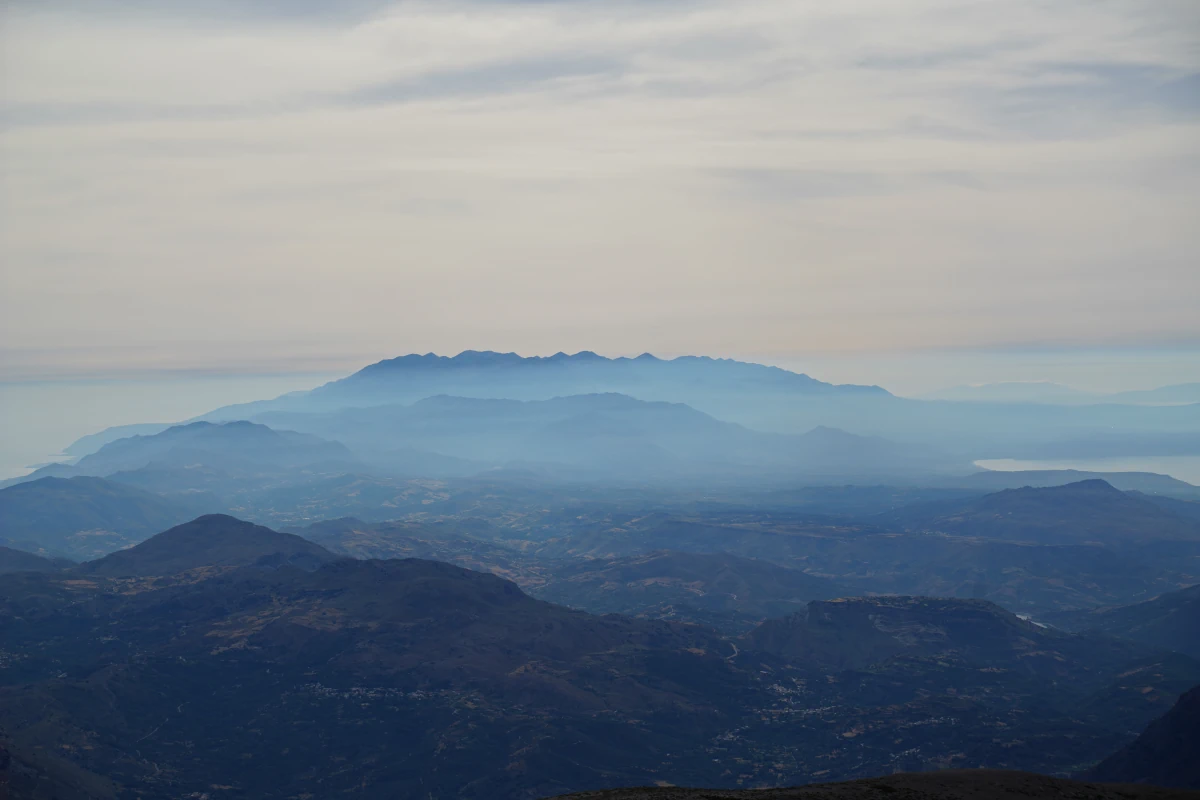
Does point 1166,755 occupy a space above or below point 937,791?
below

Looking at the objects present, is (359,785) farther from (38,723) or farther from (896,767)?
(896,767)

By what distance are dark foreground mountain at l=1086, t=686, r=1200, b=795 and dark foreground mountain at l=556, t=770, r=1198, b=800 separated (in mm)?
69297

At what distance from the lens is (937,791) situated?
305 ft

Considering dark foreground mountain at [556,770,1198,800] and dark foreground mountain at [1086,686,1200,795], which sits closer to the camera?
dark foreground mountain at [556,770,1198,800]

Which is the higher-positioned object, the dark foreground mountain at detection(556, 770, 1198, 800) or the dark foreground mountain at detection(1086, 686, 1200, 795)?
the dark foreground mountain at detection(556, 770, 1198, 800)

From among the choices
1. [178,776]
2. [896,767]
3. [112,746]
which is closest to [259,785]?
[178,776]

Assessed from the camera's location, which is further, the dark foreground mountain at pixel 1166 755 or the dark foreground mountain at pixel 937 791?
the dark foreground mountain at pixel 1166 755

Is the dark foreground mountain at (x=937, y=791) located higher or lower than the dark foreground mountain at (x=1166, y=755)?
higher

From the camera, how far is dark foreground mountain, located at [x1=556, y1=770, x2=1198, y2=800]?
8894cm

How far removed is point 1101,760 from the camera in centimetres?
18725

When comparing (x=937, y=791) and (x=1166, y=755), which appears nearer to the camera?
(x=937, y=791)

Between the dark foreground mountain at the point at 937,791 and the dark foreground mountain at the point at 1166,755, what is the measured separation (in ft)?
227

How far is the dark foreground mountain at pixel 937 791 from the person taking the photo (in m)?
88.9

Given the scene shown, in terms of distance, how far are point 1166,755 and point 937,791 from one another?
92083 millimetres
